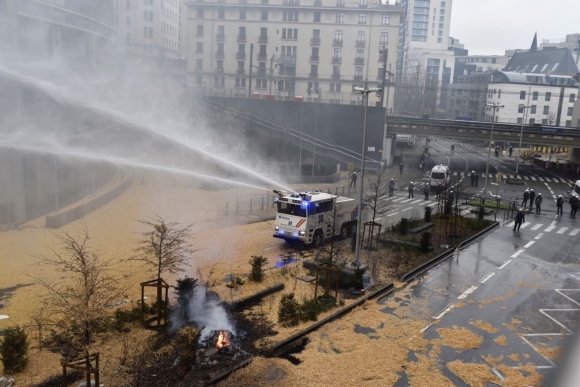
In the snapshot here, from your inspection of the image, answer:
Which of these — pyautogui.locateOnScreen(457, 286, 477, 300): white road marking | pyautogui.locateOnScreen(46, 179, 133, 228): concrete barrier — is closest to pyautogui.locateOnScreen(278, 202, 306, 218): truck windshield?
pyautogui.locateOnScreen(457, 286, 477, 300): white road marking

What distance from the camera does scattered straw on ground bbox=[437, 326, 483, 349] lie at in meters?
13.4

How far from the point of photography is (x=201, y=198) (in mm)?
33219

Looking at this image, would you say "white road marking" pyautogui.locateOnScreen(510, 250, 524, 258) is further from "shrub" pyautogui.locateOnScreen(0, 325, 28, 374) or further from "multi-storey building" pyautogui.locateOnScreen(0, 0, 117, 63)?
"multi-storey building" pyautogui.locateOnScreen(0, 0, 117, 63)

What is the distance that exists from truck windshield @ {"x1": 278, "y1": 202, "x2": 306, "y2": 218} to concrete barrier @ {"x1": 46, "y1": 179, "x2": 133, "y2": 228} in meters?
10.8

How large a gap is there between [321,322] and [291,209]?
8.44 m

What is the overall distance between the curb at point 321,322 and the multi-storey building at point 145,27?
33.3m

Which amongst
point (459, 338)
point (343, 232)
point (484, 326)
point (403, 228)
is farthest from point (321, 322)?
point (403, 228)

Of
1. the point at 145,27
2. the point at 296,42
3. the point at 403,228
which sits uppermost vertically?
the point at 296,42

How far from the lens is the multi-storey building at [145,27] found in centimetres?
4350

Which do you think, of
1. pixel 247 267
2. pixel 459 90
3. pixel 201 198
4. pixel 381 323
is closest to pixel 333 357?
pixel 381 323

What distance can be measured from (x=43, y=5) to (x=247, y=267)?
61.1ft

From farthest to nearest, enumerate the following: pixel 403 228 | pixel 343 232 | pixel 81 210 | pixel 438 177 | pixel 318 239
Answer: pixel 438 177 → pixel 81 210 → pixel 403 228 → pixel 343 232 → pixel 318 239

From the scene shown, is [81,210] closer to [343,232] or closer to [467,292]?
[343,232]

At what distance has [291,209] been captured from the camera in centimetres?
2217
